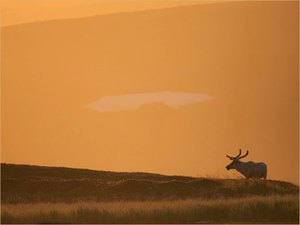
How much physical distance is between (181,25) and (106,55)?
604 mm

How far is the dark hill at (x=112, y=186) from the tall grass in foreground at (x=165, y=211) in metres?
0.04

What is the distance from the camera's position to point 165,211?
12.9 ft

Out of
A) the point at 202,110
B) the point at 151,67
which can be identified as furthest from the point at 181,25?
the point at 202,110

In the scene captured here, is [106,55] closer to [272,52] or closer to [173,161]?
[173,161]

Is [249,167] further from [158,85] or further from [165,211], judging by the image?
[158,85]

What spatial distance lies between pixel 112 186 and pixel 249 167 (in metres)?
1.00

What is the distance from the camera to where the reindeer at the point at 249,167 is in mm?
3961

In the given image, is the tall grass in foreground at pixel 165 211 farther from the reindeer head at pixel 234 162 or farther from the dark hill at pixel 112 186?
the reindeer head at pixel 234 162

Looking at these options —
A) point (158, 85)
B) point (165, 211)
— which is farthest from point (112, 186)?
point (158, 85)

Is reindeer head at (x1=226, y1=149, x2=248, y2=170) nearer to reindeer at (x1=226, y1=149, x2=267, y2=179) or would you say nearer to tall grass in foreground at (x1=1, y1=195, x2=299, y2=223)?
reindeer at (x1=226, y1=149, x2=267, y2=179)

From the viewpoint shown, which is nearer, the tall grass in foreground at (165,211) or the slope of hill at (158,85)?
the tall grass in foreground at (165,211)

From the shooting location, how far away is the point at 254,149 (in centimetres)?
401

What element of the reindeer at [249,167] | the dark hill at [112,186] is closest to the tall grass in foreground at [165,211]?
the dark hill at [112,186]

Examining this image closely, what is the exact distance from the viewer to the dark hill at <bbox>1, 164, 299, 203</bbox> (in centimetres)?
395
